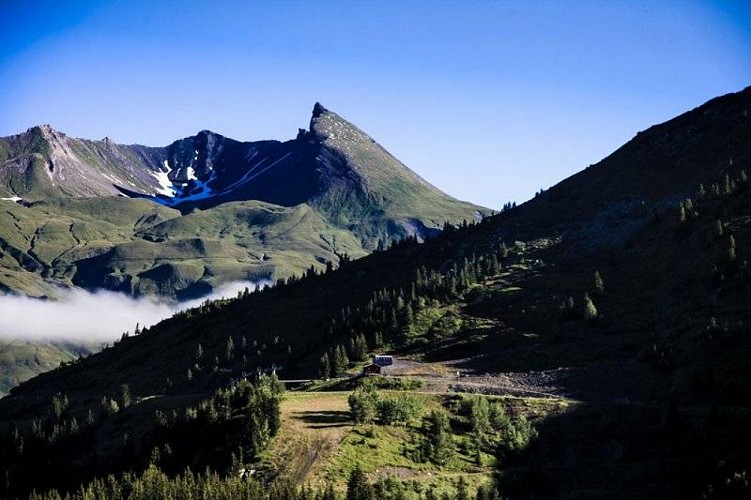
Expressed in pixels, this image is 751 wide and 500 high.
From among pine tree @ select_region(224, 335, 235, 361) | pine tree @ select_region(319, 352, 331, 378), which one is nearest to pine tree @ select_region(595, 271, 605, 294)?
pine tree @ select_region(319, 352, 331, 378)

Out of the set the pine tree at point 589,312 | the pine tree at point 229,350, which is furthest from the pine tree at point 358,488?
the pine tree at point 229,350

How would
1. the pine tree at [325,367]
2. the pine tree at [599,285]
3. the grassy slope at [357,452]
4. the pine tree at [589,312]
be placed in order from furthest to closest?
the pine tree at [599,285], the pine tree at [589,312], the pine tree at [325,367], the grassy slope at [357,452]

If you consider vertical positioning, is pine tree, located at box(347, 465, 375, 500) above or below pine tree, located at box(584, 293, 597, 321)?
below

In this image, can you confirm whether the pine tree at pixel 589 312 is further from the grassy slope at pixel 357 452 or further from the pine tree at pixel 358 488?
the pine tree at pixel 358 488

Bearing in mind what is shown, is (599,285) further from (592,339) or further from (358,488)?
(358,488)

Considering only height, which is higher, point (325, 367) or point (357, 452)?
point (325, 367)

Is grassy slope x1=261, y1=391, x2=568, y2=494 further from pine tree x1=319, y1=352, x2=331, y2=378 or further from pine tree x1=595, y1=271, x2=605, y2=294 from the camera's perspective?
pine tree x1=595, y1=271, x2=605, y2=294

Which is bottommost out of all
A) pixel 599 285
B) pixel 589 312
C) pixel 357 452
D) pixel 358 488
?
pixel 358 488

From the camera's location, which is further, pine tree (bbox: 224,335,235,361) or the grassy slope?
pine tree (bbox: 224,335,235,361)

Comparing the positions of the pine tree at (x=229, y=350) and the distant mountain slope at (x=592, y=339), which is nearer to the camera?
the distant mountain slope at (x=592, y=339)

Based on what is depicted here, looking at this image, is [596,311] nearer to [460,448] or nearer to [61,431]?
[460,448]

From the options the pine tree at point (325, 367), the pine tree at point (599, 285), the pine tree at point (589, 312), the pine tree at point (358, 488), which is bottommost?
the pine tree at point (358, 488)

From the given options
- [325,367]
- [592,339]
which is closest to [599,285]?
[592,339]

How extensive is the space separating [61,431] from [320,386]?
45509mm
